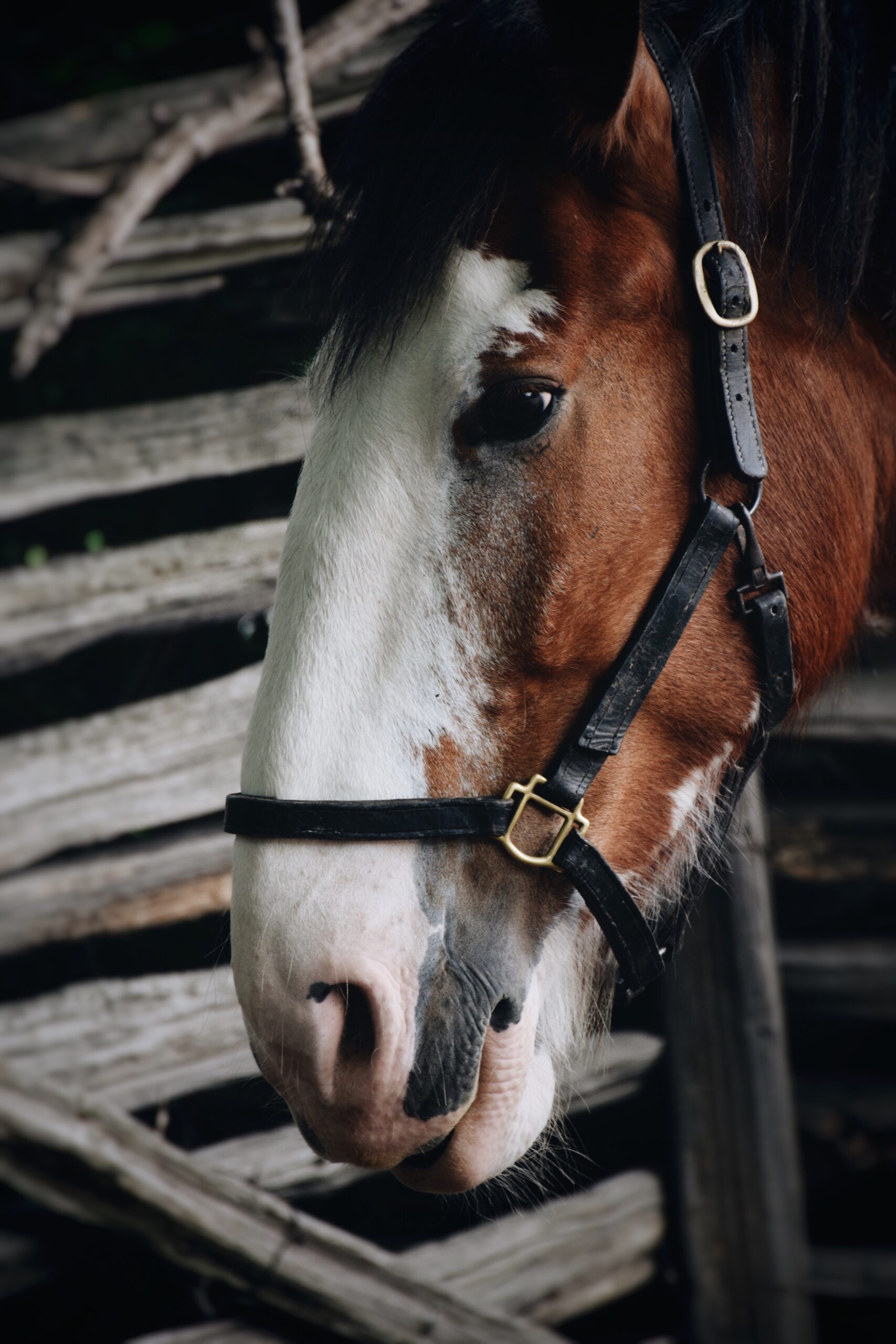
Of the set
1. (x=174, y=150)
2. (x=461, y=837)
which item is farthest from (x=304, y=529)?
(x=174, y=150)

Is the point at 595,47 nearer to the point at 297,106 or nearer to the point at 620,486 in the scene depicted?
the point at 620,486

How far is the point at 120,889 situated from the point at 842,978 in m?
1.72

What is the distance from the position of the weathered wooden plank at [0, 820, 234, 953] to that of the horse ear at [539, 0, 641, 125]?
1.39 m

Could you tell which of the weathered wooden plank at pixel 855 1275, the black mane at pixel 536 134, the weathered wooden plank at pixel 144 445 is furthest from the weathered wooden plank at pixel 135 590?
the weathered wooden plank at pixel 855 1275

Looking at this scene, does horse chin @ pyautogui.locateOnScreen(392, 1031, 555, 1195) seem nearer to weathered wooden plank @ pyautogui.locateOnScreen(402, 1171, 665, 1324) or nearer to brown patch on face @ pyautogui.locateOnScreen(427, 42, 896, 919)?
brown patch on face @ pyautogui.locateOnScreen(427, 42, 896, 919)

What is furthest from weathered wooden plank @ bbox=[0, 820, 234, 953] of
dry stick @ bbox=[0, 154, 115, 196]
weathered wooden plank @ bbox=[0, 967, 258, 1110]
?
dry stick @ bbox=[0, 154, 115, 196]

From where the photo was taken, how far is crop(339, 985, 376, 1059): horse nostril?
0.90 metres

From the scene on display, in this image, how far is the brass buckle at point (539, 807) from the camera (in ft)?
3.12

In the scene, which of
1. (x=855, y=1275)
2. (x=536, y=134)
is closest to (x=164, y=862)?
(x=536, y=134)

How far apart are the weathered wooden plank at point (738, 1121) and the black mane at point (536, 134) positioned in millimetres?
1380

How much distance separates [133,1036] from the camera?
1807 mm

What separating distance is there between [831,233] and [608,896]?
2.57 ft

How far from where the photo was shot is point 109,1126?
68.4 inches

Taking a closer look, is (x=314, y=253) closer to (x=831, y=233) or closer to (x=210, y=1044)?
(x=831, y=233)
